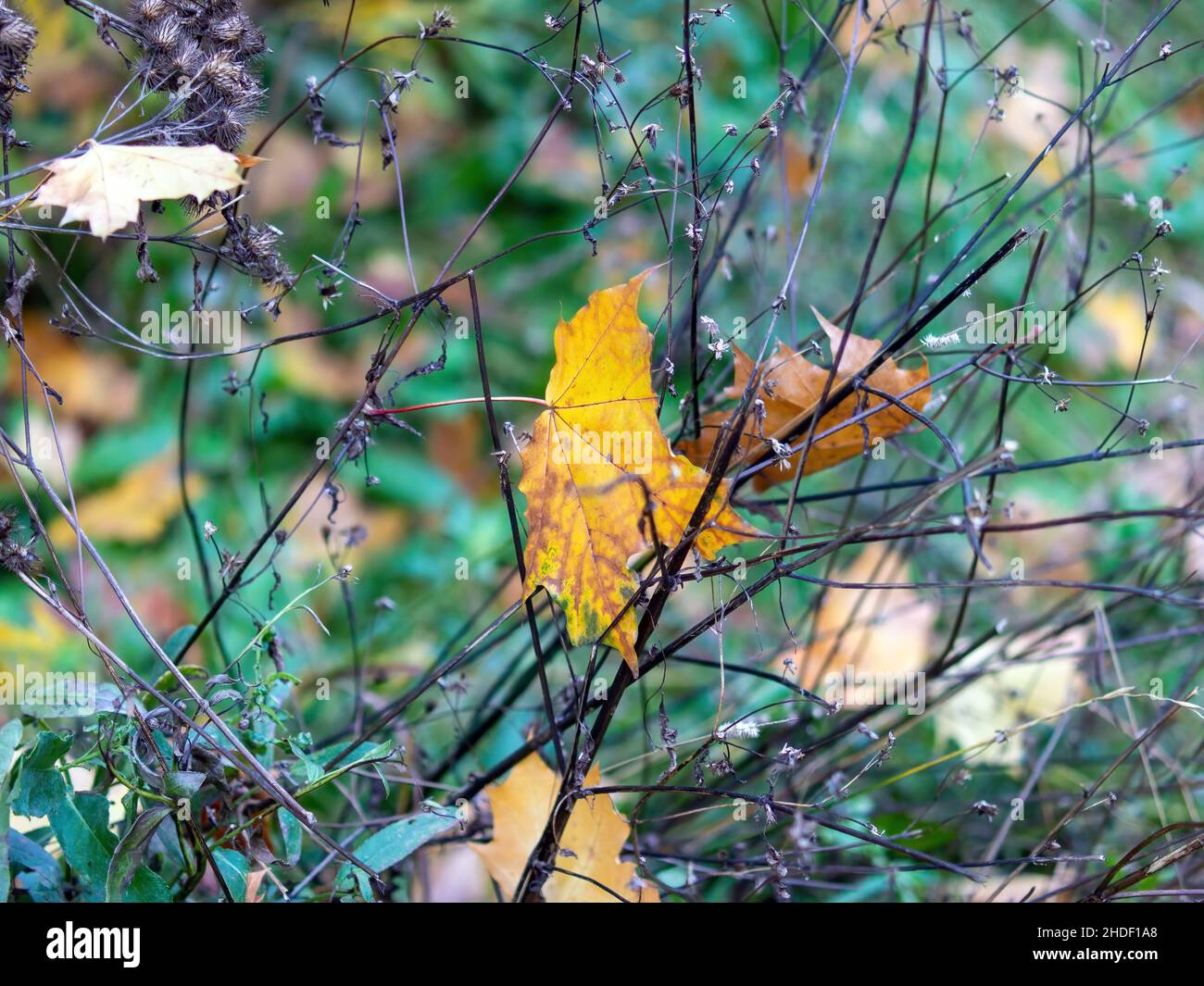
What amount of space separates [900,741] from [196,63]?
1027 mm

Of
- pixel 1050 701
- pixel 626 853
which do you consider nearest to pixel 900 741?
pixel 1050 701

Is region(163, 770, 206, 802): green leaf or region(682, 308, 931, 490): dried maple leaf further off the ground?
region(682, 308, 931, 490): dried maple leaf

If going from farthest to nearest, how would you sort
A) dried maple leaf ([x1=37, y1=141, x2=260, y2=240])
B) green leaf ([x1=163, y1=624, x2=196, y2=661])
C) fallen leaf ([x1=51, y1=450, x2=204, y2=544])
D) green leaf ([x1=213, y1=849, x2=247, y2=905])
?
fallen leaf ([x1=51, y1=450, x2=204, y2=544]), green leaf ([x1=163, y1=624, x2=196, y2=661]), green leaf ([x1=213, y1=849, x2=247, y2=905]), dried maple leaf ([x1=37, y1=141, x2=260, y2=240])

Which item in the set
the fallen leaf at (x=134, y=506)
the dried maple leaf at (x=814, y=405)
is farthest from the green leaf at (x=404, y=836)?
the fallen leaf at (x=134, y=506)

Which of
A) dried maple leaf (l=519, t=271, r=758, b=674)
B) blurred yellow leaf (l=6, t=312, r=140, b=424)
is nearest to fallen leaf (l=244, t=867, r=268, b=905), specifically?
dried maple leaf (l=519, t=271, r=758, b=674)

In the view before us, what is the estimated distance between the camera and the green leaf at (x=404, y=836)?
689mm

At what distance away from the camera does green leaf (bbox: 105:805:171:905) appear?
604mm

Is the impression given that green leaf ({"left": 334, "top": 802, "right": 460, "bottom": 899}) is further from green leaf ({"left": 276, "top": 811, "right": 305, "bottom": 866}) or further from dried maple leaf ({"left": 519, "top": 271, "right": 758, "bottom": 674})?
dried maple leaf ({"left": 519, "top": 271, "right": 758, "bottom": 674})

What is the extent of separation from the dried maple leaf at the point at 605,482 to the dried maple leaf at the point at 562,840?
16 cm

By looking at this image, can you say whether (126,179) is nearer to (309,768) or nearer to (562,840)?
(309,768)

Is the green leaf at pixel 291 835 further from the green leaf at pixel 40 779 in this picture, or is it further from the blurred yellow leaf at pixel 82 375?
the blurred yellow leaf at pixel 82 375

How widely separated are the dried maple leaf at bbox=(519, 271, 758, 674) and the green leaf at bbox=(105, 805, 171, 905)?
0.87ft

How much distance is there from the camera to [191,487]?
158 cm

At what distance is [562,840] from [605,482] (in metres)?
0.27
